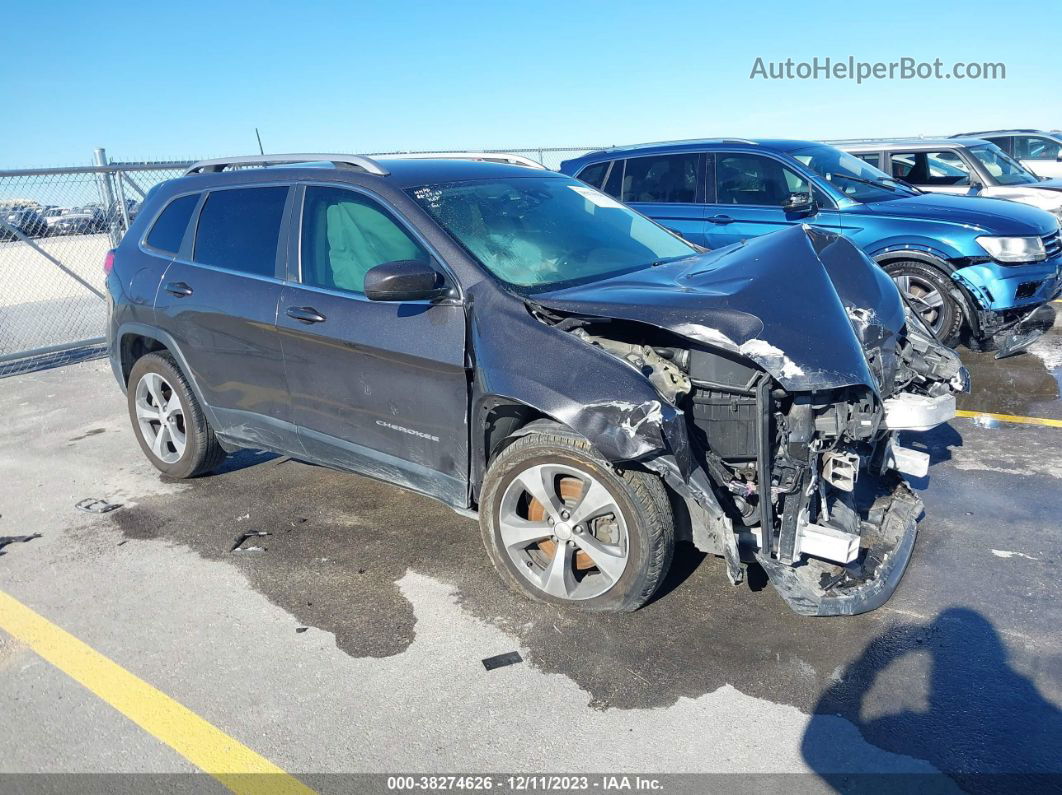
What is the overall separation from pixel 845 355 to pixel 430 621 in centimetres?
200

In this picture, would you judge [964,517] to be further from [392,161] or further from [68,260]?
[68,260]

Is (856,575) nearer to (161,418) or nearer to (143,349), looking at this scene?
(161,418)

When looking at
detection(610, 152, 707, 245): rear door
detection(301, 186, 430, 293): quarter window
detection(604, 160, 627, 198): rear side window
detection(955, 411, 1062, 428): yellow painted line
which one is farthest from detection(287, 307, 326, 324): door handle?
detection(604, 160, 627, 198): rear side window

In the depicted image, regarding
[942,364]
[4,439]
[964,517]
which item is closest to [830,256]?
[942,364]

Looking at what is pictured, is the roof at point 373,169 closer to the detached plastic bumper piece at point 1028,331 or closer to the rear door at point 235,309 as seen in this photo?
the rear door at point 235,309

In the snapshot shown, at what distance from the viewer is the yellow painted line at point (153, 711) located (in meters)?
2.71

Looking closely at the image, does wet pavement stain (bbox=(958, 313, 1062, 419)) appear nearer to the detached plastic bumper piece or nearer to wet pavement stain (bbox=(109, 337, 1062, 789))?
the detached plastic bumper piece

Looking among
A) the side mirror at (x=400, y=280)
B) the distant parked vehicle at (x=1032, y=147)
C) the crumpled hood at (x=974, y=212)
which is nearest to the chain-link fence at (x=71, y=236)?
the crumpled hood at (x=974, y=212)

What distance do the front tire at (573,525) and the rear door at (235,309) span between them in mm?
1450

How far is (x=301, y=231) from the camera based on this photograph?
13.9 feet

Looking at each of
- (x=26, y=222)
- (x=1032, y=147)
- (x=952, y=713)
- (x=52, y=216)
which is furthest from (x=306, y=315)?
(x=1032, y=147)

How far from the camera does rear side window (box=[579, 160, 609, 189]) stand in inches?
350

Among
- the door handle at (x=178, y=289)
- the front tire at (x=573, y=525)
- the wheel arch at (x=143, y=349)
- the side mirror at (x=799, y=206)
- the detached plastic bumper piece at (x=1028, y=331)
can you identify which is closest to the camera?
the front tire at (x=573, y=525)

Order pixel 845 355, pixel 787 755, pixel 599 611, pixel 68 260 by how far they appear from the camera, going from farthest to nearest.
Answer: pixel 68 260
pixel 599 611
pixel 845 355
pixel 787 755
